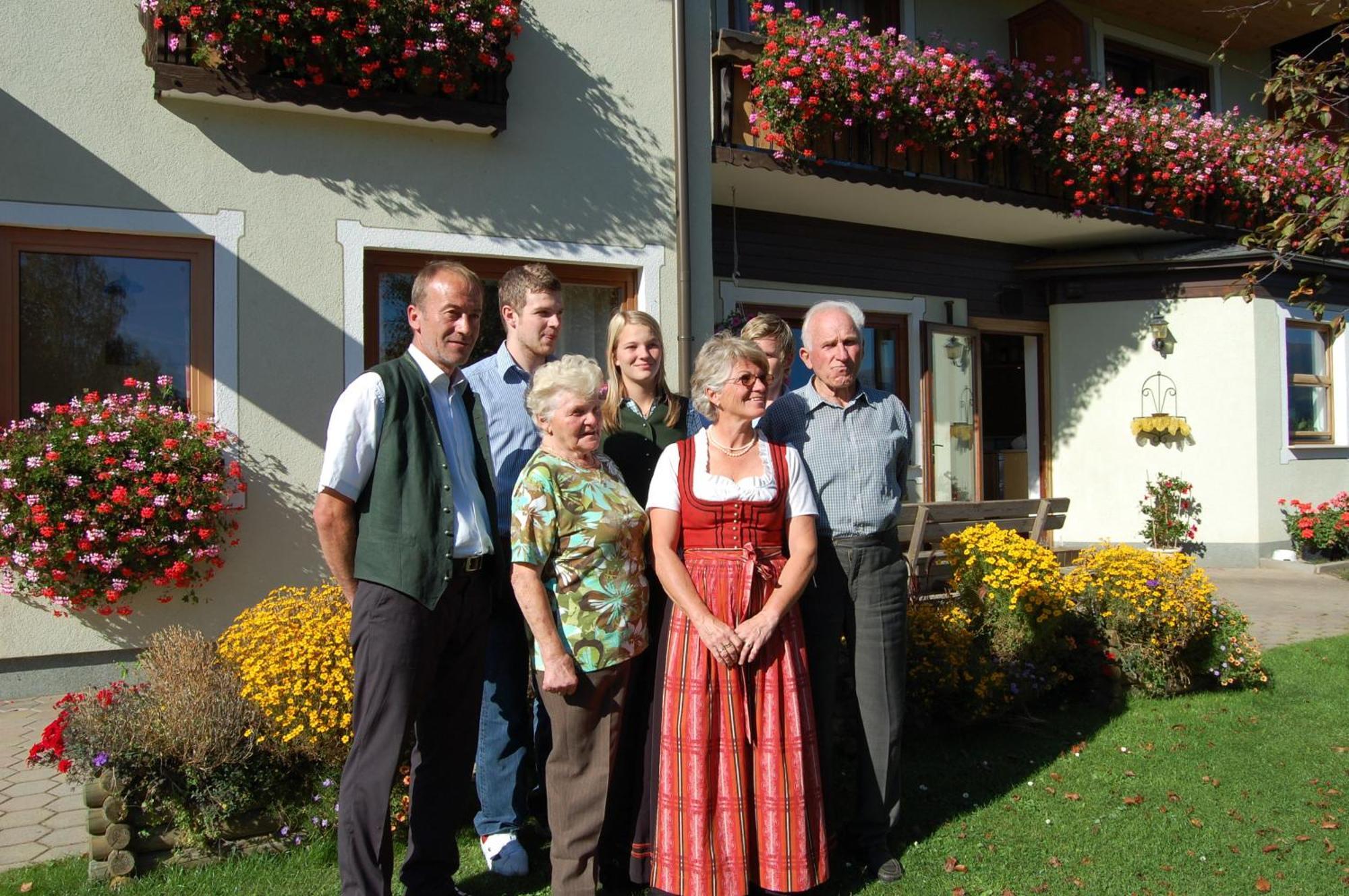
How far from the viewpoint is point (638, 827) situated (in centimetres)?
320

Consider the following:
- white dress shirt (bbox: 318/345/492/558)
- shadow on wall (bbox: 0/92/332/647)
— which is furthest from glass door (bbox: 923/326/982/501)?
white dress shirt (bbox: 318/345/492/558)

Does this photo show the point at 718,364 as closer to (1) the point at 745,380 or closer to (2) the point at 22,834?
(1) the point at 745,380

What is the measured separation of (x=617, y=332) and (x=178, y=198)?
346 cm

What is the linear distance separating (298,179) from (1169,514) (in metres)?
9.15

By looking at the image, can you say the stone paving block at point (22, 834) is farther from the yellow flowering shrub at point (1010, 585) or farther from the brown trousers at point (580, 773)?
the yellow flowering shrub at point (1010, 585)

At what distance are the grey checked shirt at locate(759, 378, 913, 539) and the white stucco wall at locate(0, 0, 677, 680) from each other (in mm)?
3300

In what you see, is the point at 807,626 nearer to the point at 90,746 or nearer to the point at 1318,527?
the point at 90,746

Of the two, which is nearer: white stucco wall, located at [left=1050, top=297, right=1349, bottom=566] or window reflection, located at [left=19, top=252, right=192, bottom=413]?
window reflection, located at [left=19, top=252, right=192, bottom=413]

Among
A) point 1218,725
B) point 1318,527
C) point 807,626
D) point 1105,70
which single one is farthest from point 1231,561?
point 807,626

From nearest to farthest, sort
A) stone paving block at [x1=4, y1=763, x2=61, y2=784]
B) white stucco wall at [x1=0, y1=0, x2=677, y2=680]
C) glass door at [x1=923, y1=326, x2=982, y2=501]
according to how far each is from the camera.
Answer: stone paving block at [x1=4, y1=763, x2=61, y2=784] < white stucco wall at [x1=0, y1=0, x2=677, y2=680] < glass door at [x1=923, y1=326, x2=982, y2=501]

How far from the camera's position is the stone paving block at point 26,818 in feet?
12.3

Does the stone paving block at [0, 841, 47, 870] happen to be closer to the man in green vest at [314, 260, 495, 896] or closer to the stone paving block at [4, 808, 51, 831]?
the stone paving block at [4, 808, 51, 831]

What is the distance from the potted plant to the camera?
34.8 ft

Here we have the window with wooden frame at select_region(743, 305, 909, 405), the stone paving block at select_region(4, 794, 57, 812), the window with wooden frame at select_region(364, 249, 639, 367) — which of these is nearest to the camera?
the stone paving block at select_region(4, 794, 57, 812)
